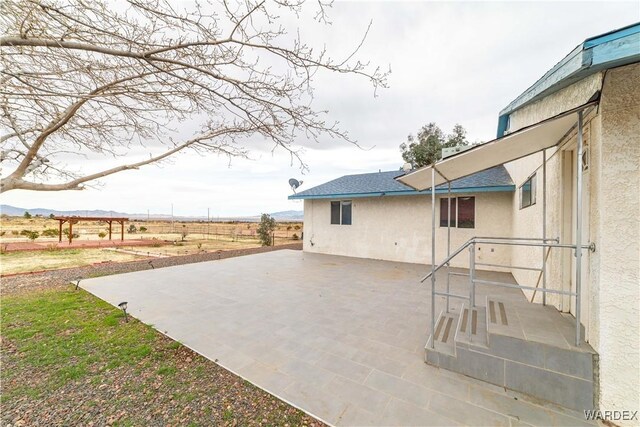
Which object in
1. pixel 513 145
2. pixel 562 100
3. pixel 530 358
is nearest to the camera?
pixel 530 358

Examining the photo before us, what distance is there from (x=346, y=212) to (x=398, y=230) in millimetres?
2663

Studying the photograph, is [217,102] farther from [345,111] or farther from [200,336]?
[200,336]

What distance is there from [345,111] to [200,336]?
429cm

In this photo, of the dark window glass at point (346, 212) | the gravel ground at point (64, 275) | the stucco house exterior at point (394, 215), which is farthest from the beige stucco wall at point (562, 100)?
the gravel ground at point (64, 275)

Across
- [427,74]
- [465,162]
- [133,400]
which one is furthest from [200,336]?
[427,74]

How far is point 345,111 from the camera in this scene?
3.94 metres

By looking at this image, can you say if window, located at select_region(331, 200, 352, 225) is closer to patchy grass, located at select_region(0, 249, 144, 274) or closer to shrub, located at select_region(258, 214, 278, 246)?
shrub, located at select_region(258, 214, 278, 246)

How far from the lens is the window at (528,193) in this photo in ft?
17.8

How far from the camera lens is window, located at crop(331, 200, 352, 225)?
12023 mm

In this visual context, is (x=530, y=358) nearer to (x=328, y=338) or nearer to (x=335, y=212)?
(x=328, y=338)

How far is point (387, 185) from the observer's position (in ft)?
37.1

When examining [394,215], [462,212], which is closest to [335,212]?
[394,215]

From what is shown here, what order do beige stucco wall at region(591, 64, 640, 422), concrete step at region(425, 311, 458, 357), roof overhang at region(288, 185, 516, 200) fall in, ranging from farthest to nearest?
roof overhang at region(288, 185, 516, 200), concrete step at region(425, 311, 458, 357), beige stucco wall at region(591, 64, 640, 422)

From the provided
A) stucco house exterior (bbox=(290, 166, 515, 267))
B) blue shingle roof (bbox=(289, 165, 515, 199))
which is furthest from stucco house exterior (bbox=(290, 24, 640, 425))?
stucco house exterior (bbox=(290, 166, 515, 267))
